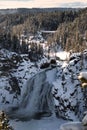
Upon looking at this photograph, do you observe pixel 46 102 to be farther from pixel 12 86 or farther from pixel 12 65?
pixel 12 65

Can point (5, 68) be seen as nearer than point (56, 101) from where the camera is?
No

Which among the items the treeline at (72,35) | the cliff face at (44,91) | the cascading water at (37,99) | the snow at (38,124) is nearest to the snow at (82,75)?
the snow at (38,124)

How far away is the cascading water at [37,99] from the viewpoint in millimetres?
92000

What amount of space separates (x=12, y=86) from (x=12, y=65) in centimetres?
1072

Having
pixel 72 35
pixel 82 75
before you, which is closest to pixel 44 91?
pixel 82 75

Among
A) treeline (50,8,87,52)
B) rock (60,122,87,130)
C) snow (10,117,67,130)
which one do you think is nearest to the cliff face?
snow (10,117,67,130)

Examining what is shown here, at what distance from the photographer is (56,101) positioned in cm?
9088

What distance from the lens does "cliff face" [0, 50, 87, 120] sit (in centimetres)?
8944

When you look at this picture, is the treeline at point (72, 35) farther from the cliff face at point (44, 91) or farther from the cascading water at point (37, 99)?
the cascading water at point (37, 99)

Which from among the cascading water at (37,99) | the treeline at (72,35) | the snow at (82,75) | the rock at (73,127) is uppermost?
the treeline at (72,35)

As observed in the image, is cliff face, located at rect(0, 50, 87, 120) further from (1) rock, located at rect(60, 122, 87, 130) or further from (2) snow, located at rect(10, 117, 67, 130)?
(1) rock, located at rect(60, 122, 87, 130)

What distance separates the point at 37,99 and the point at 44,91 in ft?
9.84

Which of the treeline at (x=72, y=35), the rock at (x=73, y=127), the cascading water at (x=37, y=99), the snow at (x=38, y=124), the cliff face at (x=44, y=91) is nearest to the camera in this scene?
the rock at (x=73, y=127)

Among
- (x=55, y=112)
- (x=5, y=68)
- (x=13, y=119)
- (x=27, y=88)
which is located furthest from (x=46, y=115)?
(x=5, y=68)
